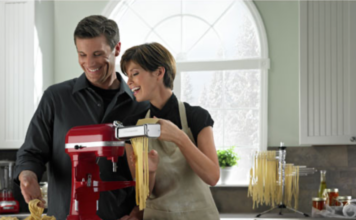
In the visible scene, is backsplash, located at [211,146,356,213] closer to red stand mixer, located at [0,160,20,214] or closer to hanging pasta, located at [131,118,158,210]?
red stand mixer, located at [0,160,20,214]

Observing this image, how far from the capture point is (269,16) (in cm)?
472

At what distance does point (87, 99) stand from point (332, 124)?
256cm

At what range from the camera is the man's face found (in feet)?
6.77

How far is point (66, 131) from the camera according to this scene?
2.14m

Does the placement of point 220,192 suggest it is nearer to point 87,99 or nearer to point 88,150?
point 87,99

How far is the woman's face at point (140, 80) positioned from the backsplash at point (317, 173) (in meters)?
2.81

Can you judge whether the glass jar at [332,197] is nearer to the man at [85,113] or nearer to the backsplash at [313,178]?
the backsplash at [313,178]

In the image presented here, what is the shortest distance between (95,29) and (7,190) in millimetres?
2850

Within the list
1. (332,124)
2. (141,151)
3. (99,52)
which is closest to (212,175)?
(141,151)

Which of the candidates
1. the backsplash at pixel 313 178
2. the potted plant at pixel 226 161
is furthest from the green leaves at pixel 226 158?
the backsplash at pixel 313 178

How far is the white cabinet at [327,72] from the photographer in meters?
4.18

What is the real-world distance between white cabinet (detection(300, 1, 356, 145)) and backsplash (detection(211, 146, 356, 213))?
0.29 meters

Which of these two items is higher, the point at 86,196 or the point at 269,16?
the point at 269,16

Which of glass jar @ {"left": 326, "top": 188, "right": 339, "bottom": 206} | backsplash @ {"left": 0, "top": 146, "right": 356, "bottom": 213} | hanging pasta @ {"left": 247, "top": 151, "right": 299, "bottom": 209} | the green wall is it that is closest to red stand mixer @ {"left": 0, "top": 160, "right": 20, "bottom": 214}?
backsplash @ {"left": 0, "top": 146, "right": 356, "bottom": 213}
